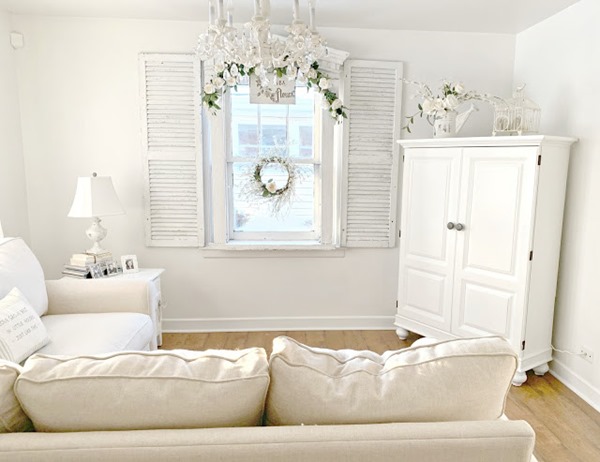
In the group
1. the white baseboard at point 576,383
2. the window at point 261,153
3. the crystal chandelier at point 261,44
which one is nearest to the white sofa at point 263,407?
the crystal chandelier at point 261,44

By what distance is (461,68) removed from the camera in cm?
342

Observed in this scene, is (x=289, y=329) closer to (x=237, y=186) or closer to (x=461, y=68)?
(x=237, y=186)

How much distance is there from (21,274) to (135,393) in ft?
5.75

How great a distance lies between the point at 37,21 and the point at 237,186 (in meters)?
1.88

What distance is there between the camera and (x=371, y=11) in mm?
2961

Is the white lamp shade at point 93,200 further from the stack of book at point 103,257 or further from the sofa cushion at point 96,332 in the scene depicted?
the sofa cushion at point 96,332

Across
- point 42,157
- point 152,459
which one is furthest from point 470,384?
point 42,157

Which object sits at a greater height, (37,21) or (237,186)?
(37,21)

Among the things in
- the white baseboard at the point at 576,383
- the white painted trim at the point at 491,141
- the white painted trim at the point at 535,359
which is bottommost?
the white baseboard at the point at 576,383

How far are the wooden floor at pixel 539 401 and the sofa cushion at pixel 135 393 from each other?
6.01ft

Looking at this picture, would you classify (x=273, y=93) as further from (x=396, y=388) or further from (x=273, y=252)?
(x=396, y=388)

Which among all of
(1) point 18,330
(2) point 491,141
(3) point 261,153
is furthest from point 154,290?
(2) point 491,141

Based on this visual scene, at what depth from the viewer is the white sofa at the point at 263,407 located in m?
0.91

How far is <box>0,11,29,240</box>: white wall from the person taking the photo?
305cm
